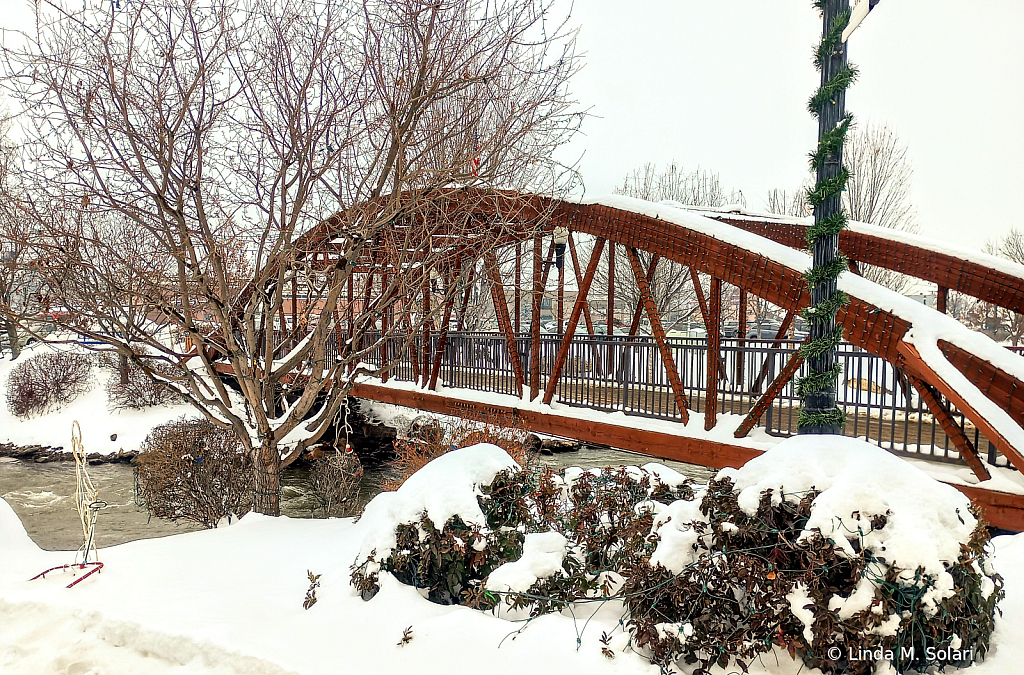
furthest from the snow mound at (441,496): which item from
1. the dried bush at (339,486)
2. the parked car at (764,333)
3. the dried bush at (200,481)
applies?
the parked car at (764,333)

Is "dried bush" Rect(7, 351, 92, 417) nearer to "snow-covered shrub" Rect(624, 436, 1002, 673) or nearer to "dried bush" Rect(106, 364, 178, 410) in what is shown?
"dried bush" Rect(106, 364, 178, 410)

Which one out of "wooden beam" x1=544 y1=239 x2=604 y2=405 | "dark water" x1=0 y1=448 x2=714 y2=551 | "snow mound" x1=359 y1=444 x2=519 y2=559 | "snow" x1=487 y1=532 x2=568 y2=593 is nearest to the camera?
"snow" x1=487 y1=532 x2=568 y2=593

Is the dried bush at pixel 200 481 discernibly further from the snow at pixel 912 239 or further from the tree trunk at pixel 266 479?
the snow at pixel 912 239

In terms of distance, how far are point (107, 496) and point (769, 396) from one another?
541 inches

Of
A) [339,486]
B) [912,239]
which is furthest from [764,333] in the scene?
[339,486]

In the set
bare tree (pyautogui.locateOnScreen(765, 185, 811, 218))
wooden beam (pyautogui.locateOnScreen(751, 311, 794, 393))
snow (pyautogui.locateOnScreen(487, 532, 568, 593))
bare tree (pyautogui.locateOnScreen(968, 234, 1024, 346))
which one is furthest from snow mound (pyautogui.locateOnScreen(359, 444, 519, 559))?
bare tree (pyautogui.locateOnScreen(968, 234, 1024, 346))

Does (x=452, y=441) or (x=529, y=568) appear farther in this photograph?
(x=452, y=441)

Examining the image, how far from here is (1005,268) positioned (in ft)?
26.4

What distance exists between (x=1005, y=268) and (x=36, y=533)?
52.9 feet

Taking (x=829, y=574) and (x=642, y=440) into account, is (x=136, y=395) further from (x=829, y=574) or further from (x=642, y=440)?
(x=829, y=574)

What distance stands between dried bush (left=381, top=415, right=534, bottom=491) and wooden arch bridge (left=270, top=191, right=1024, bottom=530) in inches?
12.3

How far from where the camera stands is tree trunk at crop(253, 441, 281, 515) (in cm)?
731

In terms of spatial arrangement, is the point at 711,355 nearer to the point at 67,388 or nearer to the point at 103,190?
the point at 103,190

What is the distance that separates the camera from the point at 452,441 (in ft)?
34.6
